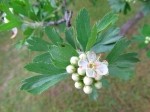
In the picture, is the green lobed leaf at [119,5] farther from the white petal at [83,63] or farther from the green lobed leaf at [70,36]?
the white petal at [83,63]

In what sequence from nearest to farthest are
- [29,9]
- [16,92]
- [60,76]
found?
[60,76], [29,9], [16,92]

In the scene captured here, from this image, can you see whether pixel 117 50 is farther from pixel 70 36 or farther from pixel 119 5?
pixel 119 5

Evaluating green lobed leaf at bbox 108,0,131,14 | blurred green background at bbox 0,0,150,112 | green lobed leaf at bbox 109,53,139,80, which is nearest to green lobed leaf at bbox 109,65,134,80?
green lobed leaf at bbox 109,53,139,80

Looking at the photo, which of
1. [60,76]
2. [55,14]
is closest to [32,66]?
[60,76]

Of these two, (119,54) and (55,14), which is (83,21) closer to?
(119,54)

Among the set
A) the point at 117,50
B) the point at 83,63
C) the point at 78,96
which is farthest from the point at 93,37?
the point at 78,96
